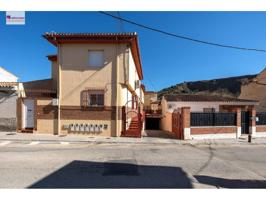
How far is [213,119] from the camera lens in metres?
19.9

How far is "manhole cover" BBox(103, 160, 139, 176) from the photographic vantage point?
839cm

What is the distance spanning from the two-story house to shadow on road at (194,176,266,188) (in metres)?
12.0

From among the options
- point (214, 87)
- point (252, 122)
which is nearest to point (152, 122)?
point (252, 122)

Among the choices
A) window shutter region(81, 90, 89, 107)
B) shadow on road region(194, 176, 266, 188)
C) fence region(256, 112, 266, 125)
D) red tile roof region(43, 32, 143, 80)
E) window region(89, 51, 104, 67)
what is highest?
red tile roof region(43, 32, 143, 80)

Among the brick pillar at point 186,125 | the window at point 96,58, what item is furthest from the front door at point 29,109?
the brick pillar at point 186,125

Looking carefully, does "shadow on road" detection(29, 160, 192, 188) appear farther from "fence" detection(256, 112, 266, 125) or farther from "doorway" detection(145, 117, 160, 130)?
"doorway" detection(145, 117, 160, 130)

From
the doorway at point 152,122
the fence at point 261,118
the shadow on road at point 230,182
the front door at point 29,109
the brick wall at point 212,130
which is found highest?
the front door at point 29,109

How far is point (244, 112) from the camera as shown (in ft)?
70.8

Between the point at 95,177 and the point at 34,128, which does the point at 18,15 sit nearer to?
the point at 95,177

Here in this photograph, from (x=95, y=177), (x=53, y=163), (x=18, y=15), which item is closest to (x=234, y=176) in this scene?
(x=95, y=177)

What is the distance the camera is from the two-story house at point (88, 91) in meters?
19.6

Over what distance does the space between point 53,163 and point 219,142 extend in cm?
1112

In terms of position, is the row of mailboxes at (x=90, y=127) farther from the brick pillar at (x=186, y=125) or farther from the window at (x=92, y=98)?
the brick pillar at (x=186, y=125)

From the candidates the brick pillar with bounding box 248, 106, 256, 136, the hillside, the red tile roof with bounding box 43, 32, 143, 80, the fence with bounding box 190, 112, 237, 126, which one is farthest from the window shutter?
the hillside
